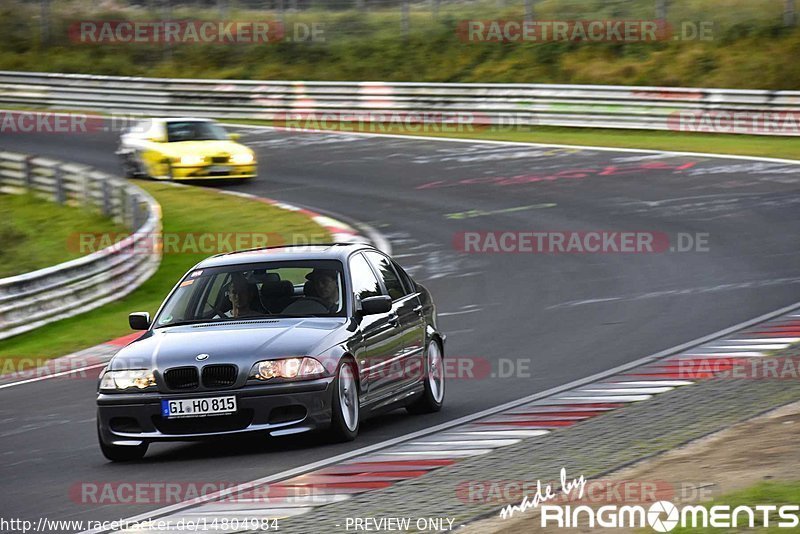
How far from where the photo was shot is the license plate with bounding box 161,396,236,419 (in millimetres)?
8852

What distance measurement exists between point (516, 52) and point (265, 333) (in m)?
29.6

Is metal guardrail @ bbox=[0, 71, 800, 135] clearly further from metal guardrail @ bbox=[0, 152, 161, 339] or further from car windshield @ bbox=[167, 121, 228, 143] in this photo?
metal guardrail @ bbox=[0, 152, 161, 339]

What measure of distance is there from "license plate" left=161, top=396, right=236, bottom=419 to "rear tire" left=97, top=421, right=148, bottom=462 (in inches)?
17.5

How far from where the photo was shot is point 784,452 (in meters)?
7.59

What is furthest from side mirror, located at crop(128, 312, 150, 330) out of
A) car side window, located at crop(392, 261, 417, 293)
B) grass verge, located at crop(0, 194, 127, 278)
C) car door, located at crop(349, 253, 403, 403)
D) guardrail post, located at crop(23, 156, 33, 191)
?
guardrail post, located at crop(23, 156, 33, 191)

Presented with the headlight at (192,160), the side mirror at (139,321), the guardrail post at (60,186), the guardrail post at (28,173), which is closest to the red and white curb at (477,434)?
the side mirror at (139,321)

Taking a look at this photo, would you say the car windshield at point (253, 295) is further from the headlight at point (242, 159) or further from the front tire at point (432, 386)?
the headlight at point (242, 159)

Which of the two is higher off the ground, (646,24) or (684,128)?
(646,24)

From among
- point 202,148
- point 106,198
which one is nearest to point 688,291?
point 106,198

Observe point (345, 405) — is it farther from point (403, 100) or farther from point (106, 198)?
point (403, 100)

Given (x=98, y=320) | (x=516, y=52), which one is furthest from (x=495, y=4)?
(x=98, y=320)

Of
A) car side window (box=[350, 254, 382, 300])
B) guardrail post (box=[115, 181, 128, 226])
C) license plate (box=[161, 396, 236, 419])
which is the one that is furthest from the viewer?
guardrail post (box=[115, 181, 128, 226])

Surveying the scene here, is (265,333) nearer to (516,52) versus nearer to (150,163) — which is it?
(150,163)

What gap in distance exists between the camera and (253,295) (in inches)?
391
